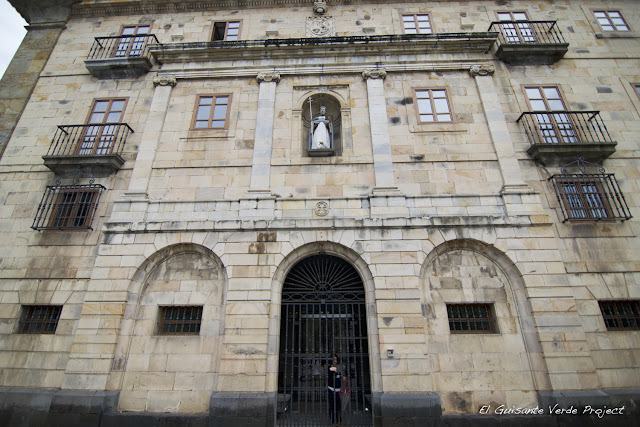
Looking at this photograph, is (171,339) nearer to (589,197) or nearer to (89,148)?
(89,148)

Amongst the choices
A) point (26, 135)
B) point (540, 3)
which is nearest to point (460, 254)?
point (540, 3)

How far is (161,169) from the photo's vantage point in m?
10.2

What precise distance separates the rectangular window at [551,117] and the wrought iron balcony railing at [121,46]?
13.8 m

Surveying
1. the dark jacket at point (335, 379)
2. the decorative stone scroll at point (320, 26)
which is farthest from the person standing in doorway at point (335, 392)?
the decorative stone scroll at point (320, 26)

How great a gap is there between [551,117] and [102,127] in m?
15.0

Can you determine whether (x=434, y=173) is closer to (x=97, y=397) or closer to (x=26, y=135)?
(x=97, y=397)

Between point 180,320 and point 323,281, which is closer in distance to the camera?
point 180,320

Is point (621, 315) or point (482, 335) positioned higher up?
point (621, 315)

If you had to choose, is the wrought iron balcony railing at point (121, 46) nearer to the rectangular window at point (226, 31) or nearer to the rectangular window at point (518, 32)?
the rectangular window at point (226, 31)

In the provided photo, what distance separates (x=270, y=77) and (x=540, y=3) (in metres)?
11.4

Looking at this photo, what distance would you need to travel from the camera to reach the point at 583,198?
9539mm

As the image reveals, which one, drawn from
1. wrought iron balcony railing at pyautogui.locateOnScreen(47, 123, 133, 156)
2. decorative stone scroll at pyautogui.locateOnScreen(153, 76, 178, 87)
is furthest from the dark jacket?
decorative stone scroll at pyautogui.locateOnScreen(153, 76, 178, 87)

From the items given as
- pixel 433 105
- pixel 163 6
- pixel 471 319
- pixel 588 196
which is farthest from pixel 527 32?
pixel 163 6

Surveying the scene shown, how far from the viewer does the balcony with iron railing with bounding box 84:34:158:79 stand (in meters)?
11.7
